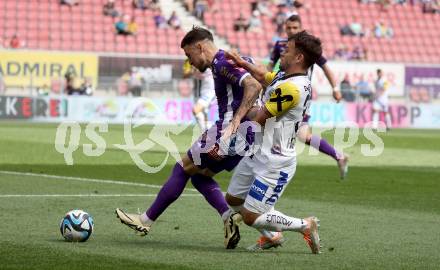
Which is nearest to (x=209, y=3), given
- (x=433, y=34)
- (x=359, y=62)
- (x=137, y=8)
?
(x=137, y=8)

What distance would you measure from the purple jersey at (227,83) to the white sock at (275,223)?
1110mm

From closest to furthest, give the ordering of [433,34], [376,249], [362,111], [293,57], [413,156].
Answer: [293,57], [376,249], [413,156], [362,111], [433,34]

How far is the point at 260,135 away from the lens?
28.2 feet

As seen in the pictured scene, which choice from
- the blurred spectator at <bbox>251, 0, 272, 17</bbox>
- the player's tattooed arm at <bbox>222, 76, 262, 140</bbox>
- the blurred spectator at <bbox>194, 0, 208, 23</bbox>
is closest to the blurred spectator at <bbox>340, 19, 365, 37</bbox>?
the blurred spectator at <bbox>251, 0, 272, 17</bbox>

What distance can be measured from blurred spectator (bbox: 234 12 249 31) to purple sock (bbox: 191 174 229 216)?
114 feet

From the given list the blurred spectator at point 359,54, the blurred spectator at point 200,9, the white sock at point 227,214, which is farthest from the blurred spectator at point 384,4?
the white sock at point 227,214

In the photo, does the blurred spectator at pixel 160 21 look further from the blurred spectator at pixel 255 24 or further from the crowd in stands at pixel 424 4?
the crowd in stands at pixel 424 4

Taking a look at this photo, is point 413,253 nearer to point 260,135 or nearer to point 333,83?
point 260,135

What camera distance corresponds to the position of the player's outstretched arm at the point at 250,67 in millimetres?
8781

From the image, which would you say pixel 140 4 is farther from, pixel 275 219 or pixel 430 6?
pixel 275 219

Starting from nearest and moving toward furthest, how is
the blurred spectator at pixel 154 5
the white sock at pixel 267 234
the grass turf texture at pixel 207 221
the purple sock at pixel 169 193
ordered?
the grass turf texture at pixel 207 221 → the white sock at pixel 267 234 → the purple sock at pixel 169 193 → the blurred spectator at pixel 154 5

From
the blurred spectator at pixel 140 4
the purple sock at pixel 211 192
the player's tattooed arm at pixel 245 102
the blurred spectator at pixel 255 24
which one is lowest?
the blurred spectator at pixel 255 24

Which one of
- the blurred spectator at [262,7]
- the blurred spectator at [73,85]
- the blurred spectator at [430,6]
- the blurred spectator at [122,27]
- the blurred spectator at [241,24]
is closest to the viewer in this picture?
the blurred spectator at [73,85]

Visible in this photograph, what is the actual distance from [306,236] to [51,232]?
2.37m
